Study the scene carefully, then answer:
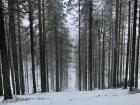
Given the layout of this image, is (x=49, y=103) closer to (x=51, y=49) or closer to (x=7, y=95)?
(x=7, y=95)

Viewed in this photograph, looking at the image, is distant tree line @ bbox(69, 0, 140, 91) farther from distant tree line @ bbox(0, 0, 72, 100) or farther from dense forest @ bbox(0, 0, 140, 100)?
distant tree line @ bbox(0, 0, 72, 100)

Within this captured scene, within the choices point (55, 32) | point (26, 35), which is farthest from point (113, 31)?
point (26, 35)

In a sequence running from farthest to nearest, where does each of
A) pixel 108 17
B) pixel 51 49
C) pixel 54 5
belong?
pixel 51 49 → pixel 108 17 → pixel 54 5

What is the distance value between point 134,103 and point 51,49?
29.2m

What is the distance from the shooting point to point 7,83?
1413 cm

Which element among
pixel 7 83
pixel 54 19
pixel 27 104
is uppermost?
pixel 54 19

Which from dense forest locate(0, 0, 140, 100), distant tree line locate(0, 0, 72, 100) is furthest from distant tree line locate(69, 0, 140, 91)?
distant tree line locate(0, 0, 72, 100)

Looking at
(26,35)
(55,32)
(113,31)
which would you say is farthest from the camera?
(113,31)

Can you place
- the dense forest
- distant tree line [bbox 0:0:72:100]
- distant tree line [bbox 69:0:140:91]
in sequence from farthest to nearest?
distant tree line [bbox 69:0:140:91] < the dense forest < distant tree line [bbox 0:0:72:100]

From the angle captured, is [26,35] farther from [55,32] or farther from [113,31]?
[113,31]

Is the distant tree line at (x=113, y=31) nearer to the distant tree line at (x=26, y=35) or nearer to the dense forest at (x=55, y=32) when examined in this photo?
the dense forest at (x=55, y=32)

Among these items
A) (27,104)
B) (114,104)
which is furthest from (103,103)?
(27,104)

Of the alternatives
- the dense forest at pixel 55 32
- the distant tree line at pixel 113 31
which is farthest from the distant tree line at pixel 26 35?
the distant tree line at pixel 113 31

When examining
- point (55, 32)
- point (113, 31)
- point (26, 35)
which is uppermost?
point (113, 31)
